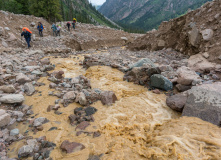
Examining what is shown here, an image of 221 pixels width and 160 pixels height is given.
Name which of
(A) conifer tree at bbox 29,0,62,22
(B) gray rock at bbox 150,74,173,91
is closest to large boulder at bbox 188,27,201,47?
(B) gray rock at bbox 150,74,173,91

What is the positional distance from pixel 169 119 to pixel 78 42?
62.3ft

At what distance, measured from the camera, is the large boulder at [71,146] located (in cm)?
327

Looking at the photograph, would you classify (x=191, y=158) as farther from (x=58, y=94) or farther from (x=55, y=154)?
(x=58, y=94)

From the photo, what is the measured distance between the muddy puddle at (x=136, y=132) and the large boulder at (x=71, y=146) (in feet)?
0.33

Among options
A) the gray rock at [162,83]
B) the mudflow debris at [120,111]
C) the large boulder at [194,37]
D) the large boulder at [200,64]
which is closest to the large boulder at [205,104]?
the mudflow debris at [120,111]

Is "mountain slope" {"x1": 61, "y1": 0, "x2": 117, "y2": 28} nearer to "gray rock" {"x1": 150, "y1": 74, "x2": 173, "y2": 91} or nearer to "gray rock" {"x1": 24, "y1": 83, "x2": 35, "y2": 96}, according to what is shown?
"gray rock" {"x1": 24, "y1": 83, "x2": 35, "y2": 96}

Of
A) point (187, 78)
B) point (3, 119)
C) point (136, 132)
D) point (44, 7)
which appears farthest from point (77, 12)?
point (136, 132)

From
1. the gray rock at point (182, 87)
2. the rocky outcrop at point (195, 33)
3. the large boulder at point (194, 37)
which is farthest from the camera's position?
the large boulder at point (194, 37)

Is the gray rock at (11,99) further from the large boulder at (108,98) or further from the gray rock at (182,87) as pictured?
the gray rock at (182,87)

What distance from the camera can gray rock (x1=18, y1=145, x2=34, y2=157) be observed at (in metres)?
2.99

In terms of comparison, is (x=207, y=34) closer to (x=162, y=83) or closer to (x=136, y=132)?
(x=162, y=83)

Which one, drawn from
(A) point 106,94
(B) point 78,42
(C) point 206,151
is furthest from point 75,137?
(B) point 78,42

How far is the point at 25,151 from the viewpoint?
9.92 feet

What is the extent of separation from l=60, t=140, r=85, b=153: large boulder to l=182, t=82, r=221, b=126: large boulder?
365cm
